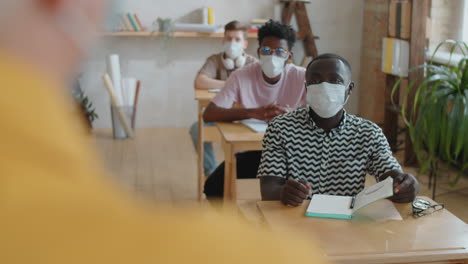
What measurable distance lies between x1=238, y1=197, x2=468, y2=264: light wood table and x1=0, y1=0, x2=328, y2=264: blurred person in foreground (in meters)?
1.22

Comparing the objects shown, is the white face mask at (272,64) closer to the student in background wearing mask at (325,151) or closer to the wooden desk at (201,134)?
the wooden desk at (201,134)

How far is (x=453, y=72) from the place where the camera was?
4.09 metres

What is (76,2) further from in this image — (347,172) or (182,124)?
(182,124)

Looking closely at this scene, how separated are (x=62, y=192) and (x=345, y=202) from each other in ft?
5.66

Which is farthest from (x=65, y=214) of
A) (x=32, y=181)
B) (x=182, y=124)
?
(x=182, y=124)

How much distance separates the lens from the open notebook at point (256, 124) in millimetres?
2990

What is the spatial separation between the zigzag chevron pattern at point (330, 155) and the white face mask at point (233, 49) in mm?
2560

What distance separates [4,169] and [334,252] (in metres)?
1.40

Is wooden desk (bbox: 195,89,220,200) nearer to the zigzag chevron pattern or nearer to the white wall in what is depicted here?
the zigzag chevron pattern

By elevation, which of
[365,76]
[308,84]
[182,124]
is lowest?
[182,124]

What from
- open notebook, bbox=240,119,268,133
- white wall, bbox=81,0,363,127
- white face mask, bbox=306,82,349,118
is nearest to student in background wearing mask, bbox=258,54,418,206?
white face mask, bbox=306,82,349,118

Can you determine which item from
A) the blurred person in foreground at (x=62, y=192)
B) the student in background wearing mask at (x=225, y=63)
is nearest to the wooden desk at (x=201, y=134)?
the student in background wearing mask at (x=225, y=63)

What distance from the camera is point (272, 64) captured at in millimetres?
3402

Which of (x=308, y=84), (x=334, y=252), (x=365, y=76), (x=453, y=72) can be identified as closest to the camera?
(x=334, y=252)
